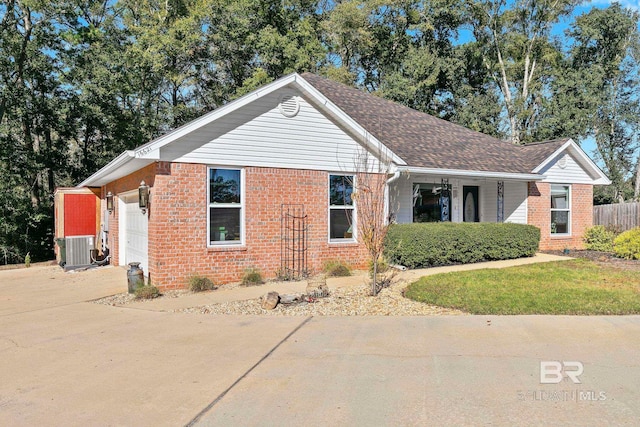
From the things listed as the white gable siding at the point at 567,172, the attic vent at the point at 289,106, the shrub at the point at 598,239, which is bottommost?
the shrub at the point at 598,239

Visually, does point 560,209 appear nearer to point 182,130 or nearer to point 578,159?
point 578,159

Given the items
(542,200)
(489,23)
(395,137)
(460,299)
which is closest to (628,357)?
(460,299)

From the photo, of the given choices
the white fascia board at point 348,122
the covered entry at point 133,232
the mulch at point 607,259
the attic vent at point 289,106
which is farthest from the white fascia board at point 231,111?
the mulch at point 607,259

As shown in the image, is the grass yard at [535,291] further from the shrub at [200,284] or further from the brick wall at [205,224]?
the shrub at [200,284]

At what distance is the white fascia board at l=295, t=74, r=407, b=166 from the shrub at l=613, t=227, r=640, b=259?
7489mm

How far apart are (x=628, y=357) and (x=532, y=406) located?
2.05 metres

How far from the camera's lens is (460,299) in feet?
25.2

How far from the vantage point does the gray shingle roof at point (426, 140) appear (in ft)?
44.0

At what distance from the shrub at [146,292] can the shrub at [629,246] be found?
13.5 m

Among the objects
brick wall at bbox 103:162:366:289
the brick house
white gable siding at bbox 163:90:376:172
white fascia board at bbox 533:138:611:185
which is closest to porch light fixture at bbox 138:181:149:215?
the brick house

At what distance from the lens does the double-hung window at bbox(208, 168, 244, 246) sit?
9883 mm

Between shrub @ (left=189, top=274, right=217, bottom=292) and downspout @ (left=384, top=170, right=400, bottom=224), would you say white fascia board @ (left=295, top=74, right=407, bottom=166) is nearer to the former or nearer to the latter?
downspout @ (left=384, top=170, right=400, bottom=224)

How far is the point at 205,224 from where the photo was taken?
31.7 ft

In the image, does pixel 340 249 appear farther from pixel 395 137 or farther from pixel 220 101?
pixel 220 101
